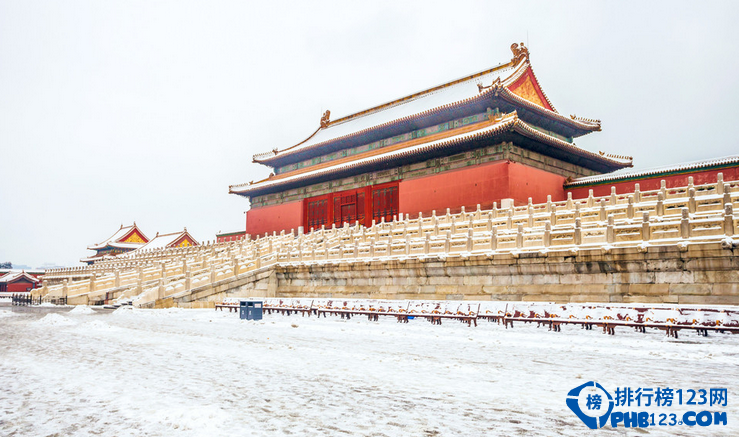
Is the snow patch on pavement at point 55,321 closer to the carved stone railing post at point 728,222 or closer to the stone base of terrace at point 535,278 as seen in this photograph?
the stone base of terrace at point 535,278

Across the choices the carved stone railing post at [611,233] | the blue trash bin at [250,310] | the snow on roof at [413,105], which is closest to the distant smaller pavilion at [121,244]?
the snow on roof at [413,105]

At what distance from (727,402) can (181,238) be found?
49321mm

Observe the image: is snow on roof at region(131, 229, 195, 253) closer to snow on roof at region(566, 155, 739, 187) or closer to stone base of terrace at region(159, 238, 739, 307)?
stone base of terrace at region(159, 238, 739, 307)

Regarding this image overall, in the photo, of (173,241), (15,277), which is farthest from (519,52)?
(15,277)

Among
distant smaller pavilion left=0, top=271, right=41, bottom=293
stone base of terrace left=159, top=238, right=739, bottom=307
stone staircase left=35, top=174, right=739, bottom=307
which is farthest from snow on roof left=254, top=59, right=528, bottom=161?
distant smaller pavilion left=0, top=271, right=41, bottom=293

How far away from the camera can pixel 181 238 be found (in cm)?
4934

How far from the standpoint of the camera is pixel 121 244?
5453cm

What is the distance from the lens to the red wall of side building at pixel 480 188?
23875 mm

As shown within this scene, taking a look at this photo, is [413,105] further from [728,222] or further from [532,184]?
[728,222]

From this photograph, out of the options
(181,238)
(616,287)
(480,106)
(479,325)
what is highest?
(480,106)

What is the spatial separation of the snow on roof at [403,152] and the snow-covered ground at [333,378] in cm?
1394

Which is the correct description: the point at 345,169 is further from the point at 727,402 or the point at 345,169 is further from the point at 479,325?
the point at 727,402

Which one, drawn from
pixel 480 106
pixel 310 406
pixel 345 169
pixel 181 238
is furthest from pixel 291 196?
pixel 310 406

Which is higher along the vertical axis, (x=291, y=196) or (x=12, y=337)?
(x=291, y=196)
